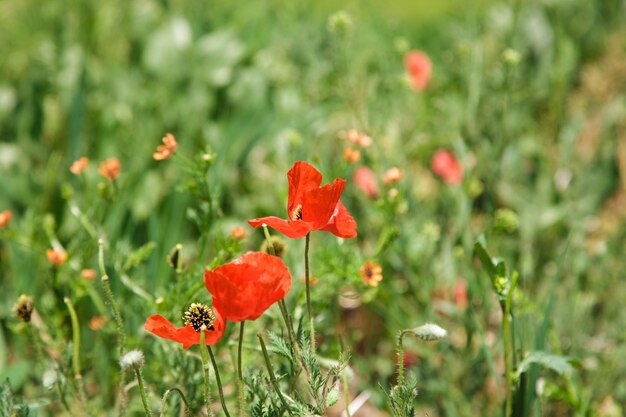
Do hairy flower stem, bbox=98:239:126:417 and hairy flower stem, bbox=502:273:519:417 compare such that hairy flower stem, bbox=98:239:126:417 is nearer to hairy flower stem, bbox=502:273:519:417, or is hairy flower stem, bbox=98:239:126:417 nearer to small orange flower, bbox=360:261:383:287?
small orange flower, bbox=360:261:383:287

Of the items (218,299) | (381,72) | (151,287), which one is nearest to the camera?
(218,299)

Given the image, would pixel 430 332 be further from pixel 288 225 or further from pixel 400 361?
pixel 288 225

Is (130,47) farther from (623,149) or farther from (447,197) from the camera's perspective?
(623,149)

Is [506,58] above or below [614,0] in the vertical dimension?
below

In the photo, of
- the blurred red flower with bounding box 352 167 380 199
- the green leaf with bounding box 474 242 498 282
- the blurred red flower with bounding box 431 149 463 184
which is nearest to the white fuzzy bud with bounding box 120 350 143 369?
the green leaf with bounding box 474 242 498 282

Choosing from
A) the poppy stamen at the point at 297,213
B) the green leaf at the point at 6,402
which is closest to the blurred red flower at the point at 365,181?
the poppy stamen at the point at 297,213

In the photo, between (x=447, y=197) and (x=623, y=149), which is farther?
(x=623, y=149)

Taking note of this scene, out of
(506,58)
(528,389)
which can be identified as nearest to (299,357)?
(528,389)
